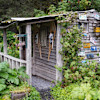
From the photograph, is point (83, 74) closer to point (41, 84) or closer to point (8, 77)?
point (41, 84)

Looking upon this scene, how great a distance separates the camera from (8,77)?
5613mm

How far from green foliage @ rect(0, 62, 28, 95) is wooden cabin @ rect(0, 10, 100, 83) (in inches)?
11.9

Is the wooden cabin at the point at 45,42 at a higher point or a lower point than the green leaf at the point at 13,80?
higher

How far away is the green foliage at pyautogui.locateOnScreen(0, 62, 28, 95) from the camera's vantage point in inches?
212

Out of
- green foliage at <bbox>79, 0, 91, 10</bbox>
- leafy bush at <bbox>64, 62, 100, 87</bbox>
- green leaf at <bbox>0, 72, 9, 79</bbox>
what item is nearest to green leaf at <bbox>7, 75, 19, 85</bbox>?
green leaf at <bbox>0, 72, 9, 79</bbox>

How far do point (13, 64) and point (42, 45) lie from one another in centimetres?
177

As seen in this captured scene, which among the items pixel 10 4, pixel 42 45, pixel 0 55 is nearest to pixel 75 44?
pixel 42 45

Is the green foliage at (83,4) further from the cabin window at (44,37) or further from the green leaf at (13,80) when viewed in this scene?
the green leaf at (13,80)

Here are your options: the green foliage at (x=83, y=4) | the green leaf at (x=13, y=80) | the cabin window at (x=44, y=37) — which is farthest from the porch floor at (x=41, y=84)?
the green foliage at (x=83, y=4)

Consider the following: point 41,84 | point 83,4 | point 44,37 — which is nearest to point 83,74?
point 41,84

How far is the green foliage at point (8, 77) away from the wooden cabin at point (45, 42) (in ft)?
0.99

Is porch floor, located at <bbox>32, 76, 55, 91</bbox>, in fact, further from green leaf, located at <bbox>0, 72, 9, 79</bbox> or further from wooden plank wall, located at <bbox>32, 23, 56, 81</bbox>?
green leaf, located at <bbox>0, 72, 9, 79</bbox>

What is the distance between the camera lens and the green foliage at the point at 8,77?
5394mm

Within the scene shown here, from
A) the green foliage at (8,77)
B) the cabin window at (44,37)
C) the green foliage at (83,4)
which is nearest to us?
the green foliage at (8,77)
